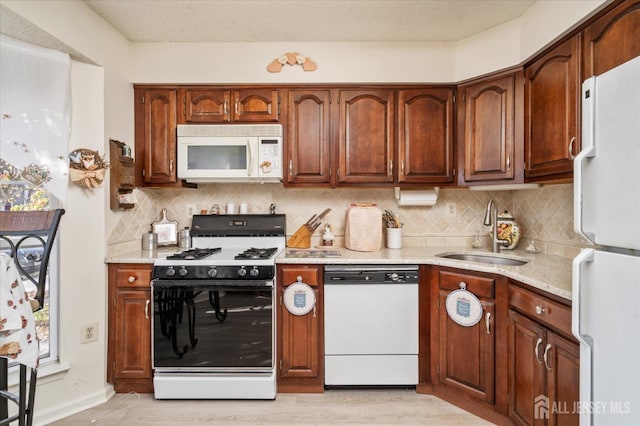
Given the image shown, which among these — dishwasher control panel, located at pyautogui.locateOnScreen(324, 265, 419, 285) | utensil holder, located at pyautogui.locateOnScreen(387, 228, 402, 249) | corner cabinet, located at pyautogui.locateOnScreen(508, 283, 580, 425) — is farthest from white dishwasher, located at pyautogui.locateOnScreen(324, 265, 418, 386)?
corner cabinet, located at pyautogui.locateOnScreen(508, 283, 580, 425)

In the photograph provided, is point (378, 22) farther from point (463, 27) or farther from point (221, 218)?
point (221, 218)

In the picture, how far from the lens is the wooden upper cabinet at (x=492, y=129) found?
2320mm

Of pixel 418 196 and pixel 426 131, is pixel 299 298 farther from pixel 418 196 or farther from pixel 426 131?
pixel 426 131

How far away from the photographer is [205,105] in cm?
267

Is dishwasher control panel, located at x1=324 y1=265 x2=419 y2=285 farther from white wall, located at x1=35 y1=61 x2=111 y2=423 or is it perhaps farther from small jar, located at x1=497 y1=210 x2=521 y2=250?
white wall, located at x1=35 y1=61 x2=111 y2=423

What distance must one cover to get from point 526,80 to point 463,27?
581 mm

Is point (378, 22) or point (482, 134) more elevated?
point (378, 22)

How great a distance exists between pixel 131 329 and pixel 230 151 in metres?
1.43

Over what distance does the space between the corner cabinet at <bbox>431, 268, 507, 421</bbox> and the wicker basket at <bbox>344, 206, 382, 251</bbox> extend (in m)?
0.58

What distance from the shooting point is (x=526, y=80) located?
2.27 meters

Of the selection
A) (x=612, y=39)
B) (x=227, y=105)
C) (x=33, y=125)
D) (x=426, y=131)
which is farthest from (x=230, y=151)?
(x=612, y=39)

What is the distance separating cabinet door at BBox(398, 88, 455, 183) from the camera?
8.57ft

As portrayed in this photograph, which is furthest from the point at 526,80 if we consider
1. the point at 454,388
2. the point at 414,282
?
→ the point at 454,388

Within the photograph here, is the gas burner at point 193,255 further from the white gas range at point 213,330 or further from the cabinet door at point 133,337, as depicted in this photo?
the cabinet door at point 133,337
